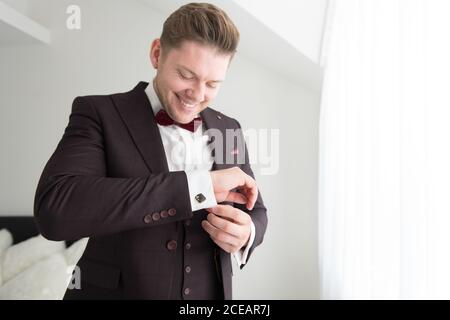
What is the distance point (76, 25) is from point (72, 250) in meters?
1.70

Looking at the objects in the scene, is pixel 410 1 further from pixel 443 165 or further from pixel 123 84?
pixel 123 84

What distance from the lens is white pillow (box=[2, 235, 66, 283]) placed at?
2.80 m

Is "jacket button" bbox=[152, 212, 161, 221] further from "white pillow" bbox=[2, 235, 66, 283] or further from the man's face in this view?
"white pillow" bbox=[2, 235, 66, 283]

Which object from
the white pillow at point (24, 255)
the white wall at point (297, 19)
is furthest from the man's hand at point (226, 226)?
the white pillow at point (24, 255)

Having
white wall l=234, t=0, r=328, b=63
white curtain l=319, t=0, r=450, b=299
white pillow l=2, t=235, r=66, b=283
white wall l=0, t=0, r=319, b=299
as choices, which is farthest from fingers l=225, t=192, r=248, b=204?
→ white pillow l=2, t=235, r=66, b=283

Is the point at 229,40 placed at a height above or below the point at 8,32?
below

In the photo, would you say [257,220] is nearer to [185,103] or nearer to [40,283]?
[185,103]

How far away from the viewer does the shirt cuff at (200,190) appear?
0.84 metres

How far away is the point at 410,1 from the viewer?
132 centimetres

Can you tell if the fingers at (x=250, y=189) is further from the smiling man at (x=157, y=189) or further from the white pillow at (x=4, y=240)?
the white pillow at (x=4, y=240)

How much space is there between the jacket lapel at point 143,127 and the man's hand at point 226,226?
0.16 metres

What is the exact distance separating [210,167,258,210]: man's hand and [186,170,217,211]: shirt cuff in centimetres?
1

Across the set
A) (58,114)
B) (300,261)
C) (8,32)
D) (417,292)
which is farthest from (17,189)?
(417,292)

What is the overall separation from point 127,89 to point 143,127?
2.04 m
